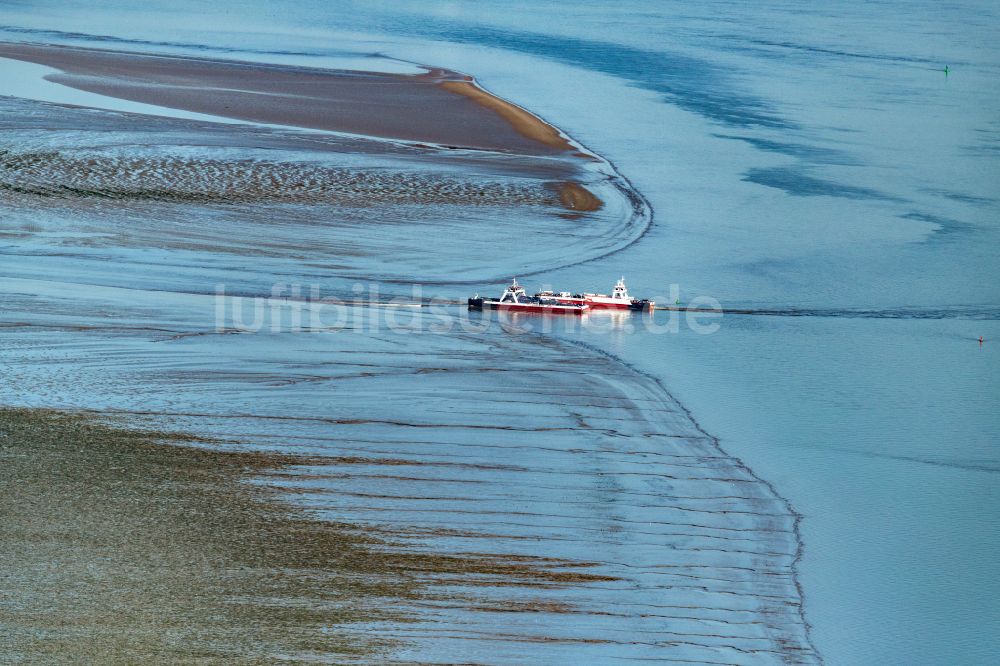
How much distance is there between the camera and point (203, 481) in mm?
10602

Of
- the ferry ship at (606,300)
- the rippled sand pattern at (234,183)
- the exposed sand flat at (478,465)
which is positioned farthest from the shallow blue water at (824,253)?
the rippled sand pattern at (234,183)

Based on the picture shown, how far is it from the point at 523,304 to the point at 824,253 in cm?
648

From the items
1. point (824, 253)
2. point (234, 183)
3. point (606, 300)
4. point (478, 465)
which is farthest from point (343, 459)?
point (234, 183)

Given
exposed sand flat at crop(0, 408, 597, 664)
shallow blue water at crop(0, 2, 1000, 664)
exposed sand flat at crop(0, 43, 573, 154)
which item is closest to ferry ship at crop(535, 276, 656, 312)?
shallow blue water at crop(0, 2, 1000, 664)

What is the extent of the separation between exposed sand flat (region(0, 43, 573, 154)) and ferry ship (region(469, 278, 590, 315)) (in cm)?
1098

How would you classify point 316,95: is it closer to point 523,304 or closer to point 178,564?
point 523,304

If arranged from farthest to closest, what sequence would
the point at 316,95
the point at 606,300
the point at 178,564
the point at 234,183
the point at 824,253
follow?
the point at 316,95
the point at 234,183
the point at 824,253
the point at 606,300
the point at 178,564

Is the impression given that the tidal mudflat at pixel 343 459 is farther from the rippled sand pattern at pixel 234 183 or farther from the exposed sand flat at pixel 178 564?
the rippled sand pattern at pixel 234 183

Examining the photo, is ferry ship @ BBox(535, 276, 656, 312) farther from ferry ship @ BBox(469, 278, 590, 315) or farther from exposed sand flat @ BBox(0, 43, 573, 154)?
exposed sand flat @ BBox(0, 43, 573, 154)

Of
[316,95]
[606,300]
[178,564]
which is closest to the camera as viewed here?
[178,564]

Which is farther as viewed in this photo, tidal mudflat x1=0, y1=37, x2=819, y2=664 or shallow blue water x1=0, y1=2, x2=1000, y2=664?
shallow blue water x1=0, y1=2, x2=1000, y2=664

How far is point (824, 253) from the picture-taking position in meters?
20.4

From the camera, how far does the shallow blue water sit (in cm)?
1052

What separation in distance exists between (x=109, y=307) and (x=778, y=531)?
8.47 m
